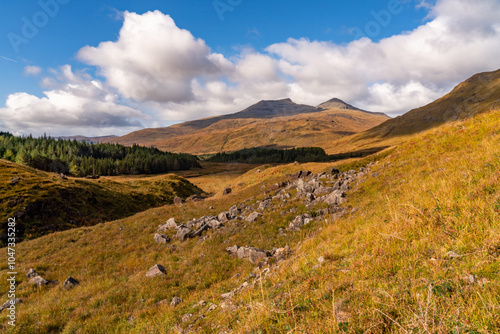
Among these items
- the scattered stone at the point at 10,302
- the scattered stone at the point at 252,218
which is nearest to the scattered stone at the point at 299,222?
the scattered stone at the point at 252,218

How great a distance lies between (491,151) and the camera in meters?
10.2

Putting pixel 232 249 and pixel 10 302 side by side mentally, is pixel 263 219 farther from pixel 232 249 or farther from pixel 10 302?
pixel 10 302

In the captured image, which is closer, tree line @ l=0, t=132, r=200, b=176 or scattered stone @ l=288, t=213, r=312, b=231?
scattered stone @ l=288, t=213, r=312, b=231

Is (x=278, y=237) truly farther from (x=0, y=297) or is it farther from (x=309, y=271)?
(x=0, y=297)

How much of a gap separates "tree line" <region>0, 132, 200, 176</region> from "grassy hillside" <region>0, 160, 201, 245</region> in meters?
58.2

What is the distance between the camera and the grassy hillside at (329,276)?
12.8ft

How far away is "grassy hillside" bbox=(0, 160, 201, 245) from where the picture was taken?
31125 mm

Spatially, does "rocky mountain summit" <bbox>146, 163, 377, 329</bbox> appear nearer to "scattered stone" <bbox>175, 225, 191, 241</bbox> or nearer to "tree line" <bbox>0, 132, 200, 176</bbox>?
"scattered stone" <bbox>175, 225, 191, 241</bbox>

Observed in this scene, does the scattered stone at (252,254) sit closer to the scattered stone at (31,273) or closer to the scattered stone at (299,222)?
the scattered stone at (299,222)

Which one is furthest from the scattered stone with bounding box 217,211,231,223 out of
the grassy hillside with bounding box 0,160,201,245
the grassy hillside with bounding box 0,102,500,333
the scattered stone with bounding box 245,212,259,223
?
the grassy hillside with bounding box 0,160,201,245

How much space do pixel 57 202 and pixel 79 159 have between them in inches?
3537

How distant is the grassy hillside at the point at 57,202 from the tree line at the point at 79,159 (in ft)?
191

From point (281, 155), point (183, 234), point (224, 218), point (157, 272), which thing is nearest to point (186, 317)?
point (157, 272)

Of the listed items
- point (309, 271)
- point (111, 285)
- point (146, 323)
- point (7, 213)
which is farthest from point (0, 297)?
point (7, 213)
